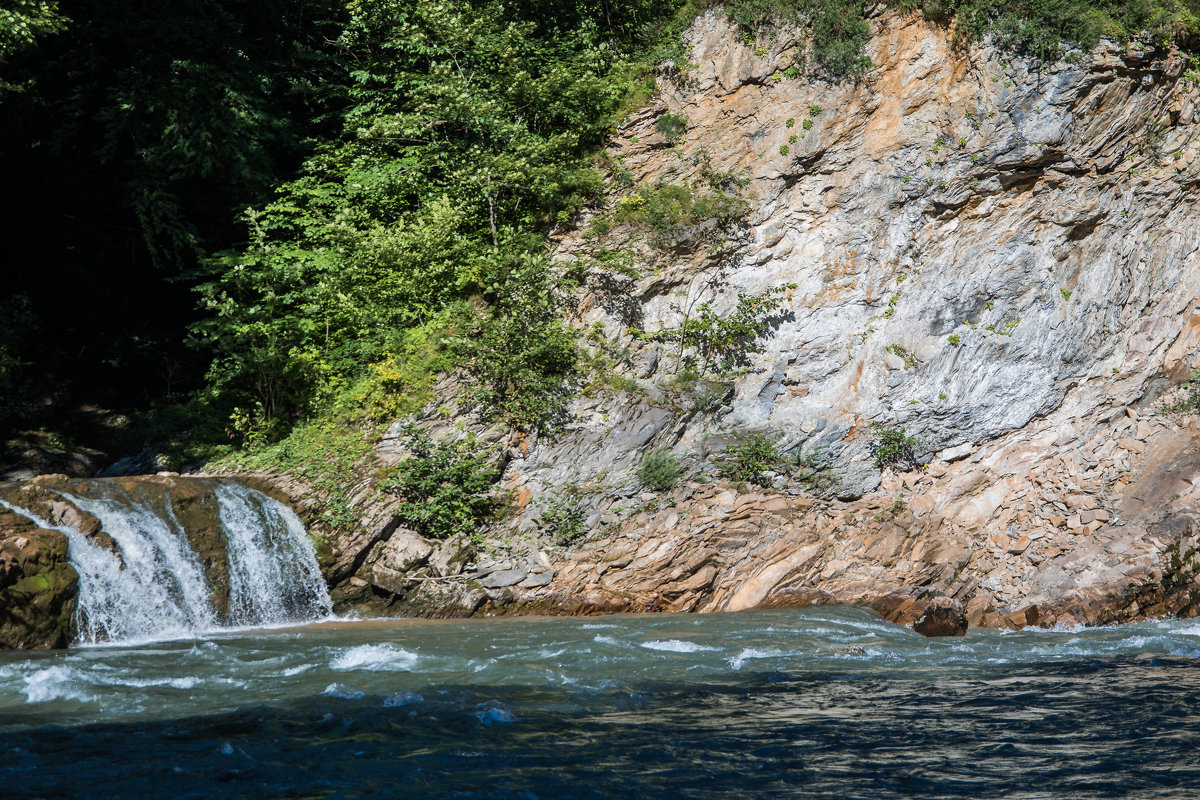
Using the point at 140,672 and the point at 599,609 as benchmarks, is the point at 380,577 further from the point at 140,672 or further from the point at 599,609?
the point at 140,672

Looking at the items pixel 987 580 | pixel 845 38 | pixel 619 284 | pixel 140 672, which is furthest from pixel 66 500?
pixel 845 38

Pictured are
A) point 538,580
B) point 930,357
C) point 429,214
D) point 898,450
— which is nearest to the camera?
point 538,580

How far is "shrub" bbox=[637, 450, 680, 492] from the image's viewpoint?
12.3 meters

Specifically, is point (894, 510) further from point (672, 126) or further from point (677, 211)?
point (672, 126)

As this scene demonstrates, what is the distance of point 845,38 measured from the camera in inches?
590

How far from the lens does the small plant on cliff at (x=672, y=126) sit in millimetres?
15789

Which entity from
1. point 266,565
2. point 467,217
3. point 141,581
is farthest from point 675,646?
point 467,217

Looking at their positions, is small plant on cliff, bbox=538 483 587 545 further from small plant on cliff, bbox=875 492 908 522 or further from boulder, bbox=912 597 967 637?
boulder, bbox=912 597 967 637

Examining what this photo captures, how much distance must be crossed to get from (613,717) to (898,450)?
7868 millimetres

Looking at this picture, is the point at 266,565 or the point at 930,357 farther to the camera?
the point at 930,357

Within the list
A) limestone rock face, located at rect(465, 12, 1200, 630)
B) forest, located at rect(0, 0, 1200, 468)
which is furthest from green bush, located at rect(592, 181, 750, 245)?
forest, located at rect(0, 0, 1200, 468)

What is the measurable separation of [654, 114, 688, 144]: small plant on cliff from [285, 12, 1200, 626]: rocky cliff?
556 mm

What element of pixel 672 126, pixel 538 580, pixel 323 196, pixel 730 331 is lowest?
pixel 538 580

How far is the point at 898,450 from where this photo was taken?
1270cm
